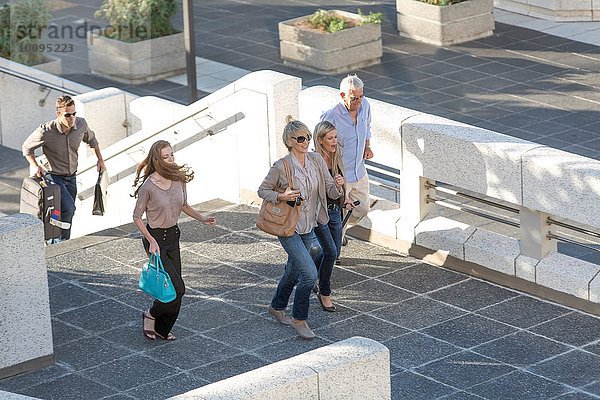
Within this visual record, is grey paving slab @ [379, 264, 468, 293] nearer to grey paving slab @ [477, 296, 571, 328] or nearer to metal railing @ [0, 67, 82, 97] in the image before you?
grey paving slab @ [477, 296, 571, 328]

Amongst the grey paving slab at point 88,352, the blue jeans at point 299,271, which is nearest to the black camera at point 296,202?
the blue jeans at point 299,271

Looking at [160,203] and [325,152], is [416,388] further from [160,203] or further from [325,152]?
[160,203]

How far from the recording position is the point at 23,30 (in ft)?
64.3

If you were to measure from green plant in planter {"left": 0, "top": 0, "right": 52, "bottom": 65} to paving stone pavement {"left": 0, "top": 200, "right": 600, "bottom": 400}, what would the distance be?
8.20m

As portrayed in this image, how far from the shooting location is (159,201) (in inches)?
365

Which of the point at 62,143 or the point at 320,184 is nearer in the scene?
the point at 320,184

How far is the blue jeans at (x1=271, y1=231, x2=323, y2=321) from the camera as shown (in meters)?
9.44

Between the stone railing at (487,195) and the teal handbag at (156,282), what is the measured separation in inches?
107

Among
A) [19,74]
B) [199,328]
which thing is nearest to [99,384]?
[199,328]

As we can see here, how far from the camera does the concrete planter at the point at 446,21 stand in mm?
19578

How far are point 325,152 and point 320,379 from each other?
310 cm

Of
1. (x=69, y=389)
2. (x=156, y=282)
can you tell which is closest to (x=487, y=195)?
(x=156, y=282)

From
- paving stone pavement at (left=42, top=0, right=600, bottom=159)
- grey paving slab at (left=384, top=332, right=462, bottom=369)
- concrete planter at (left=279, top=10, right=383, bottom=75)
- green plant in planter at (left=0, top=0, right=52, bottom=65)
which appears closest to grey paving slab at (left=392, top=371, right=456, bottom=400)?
grey paving slab at (left=384, top=332, right=462, bottom=369)

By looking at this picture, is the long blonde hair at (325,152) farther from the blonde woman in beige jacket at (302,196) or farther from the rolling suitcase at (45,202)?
the rolling suitcase at (45,202)
